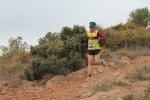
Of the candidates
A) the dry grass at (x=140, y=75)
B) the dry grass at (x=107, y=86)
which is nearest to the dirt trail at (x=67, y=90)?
the dry grass at (x=107, y=86)

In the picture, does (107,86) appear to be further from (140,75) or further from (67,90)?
(67,90)

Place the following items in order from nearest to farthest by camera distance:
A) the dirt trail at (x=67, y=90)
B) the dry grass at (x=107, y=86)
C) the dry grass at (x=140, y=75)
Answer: the dry grass at (x=107, y=86) → the dirt trail at (x=67, y=90) → the dry grass at (x=140, y=75)

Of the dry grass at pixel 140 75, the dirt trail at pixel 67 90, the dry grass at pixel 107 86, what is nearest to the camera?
the dry grass at pixel 107 86

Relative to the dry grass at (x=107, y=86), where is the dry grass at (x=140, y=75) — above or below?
above

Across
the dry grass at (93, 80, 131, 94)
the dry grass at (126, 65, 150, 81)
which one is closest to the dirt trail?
the dry grass at (93, 80, 131, 94)

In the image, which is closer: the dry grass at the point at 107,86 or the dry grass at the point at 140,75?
the dry grass at the point at 107,86

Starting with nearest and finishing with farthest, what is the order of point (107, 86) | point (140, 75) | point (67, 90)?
point (107, 86) → point (140, 75) → point (67, 90)

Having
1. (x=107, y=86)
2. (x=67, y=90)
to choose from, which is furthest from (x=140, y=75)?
(x=67, y=90)

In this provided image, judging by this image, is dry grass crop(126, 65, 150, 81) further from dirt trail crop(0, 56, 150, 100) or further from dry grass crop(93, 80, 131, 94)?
dry grass crop(93, 80, 131, 94)

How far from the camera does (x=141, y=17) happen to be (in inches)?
1007

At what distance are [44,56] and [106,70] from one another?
2.72 metres

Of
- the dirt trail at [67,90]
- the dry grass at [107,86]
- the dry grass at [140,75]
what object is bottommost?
the dirt trail at [67,90]

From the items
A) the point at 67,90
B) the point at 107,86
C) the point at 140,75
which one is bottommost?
the point at 67,90

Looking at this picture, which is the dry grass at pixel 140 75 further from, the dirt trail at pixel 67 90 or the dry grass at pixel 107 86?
the dry grass at pixel 107 86
